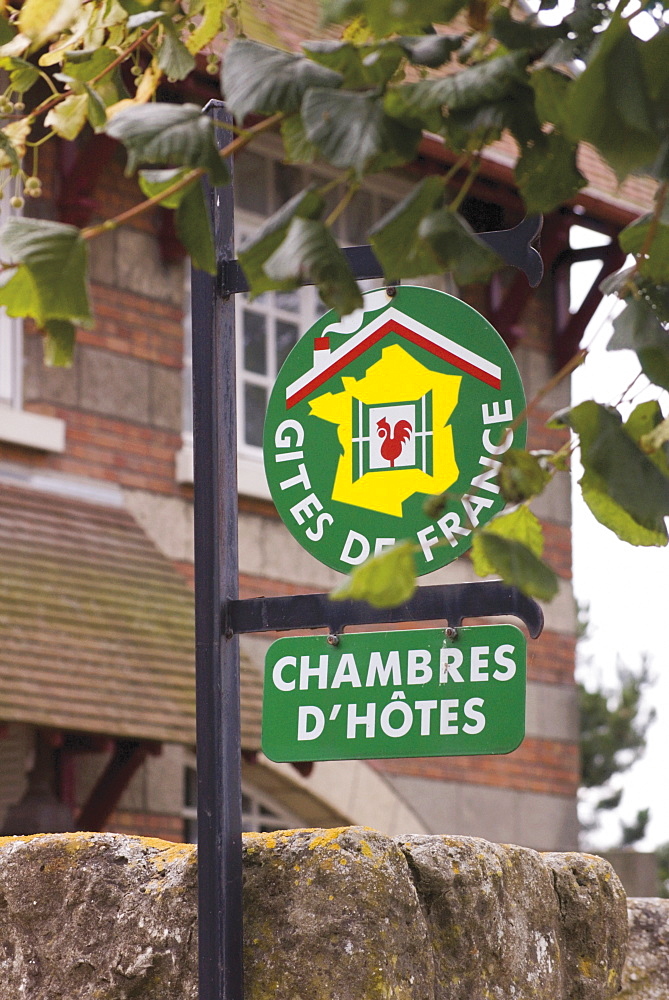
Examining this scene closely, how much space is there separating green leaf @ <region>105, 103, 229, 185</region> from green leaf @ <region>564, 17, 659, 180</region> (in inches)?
17.5

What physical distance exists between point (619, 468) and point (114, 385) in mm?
6524

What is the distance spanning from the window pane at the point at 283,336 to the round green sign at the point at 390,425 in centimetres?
609

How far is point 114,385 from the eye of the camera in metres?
8.24

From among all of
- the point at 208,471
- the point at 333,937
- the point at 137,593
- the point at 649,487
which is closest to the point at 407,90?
the point at 649,487

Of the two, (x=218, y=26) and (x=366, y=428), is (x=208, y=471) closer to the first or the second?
(x=366, y=428)

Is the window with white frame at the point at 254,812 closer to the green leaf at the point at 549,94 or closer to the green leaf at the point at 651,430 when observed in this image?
the green leaf at the point at 651,430

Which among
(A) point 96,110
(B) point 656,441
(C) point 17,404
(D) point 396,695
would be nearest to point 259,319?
(C) point 17,404

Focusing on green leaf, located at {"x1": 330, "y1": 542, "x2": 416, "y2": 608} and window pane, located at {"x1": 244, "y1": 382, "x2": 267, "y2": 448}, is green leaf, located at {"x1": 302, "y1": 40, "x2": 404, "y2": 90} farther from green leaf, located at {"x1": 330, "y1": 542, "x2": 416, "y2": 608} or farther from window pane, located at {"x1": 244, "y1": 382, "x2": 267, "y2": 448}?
window pane, located at {"x1": 244, "y1": 382, "x2": 267, "y2": 448}

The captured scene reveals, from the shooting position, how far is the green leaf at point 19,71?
2679 mm

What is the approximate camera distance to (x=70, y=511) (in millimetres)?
7766

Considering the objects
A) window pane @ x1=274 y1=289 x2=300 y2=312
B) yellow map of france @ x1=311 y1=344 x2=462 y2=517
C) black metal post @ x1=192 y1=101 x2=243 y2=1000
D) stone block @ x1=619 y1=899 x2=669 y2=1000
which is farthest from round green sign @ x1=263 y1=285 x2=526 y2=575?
window pane @ x1=274 y1=289 x2=300 y2=312

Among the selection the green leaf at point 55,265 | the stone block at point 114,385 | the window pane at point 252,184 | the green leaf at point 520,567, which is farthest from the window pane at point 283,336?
the green leaf at point 520,567

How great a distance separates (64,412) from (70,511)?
1.79 feet

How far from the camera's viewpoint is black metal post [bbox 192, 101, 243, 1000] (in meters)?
2.89
